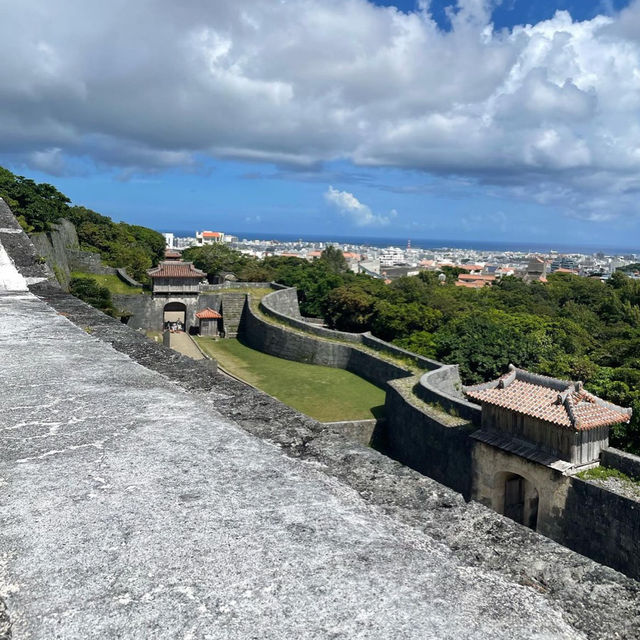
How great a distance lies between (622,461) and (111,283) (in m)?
26.6

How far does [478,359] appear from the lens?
63.0ft

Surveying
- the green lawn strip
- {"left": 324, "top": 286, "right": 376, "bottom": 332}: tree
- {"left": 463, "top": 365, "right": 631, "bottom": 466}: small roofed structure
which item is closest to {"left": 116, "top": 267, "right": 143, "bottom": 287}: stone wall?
the green lawn strip

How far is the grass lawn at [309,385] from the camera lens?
17625 mm

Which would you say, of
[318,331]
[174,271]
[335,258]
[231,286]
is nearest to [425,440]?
[318,331]

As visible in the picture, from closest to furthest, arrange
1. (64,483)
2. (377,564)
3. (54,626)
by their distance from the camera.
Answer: (54,626) → (377,564) → (64,483)

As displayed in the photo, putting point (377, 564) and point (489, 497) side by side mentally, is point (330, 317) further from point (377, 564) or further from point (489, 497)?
point (377, 564)

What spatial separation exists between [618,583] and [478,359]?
700 inches

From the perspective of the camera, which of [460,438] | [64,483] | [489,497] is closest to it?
[64,483]

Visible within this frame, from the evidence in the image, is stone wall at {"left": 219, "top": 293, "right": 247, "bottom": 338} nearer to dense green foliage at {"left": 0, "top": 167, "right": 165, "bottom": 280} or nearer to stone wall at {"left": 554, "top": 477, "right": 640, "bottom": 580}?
dense green foliage at {"left": 0, "top": 167, "right": 165, "bottom": 280}

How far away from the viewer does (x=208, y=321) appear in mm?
28609

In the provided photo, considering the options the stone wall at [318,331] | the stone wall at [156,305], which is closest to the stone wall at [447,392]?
the stone wall at [318,331]

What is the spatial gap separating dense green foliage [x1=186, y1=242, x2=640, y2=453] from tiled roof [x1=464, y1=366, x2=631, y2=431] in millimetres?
3096

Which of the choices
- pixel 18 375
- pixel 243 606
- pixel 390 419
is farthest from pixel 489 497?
pixel 243 606

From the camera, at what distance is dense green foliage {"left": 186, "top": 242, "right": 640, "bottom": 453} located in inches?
730
